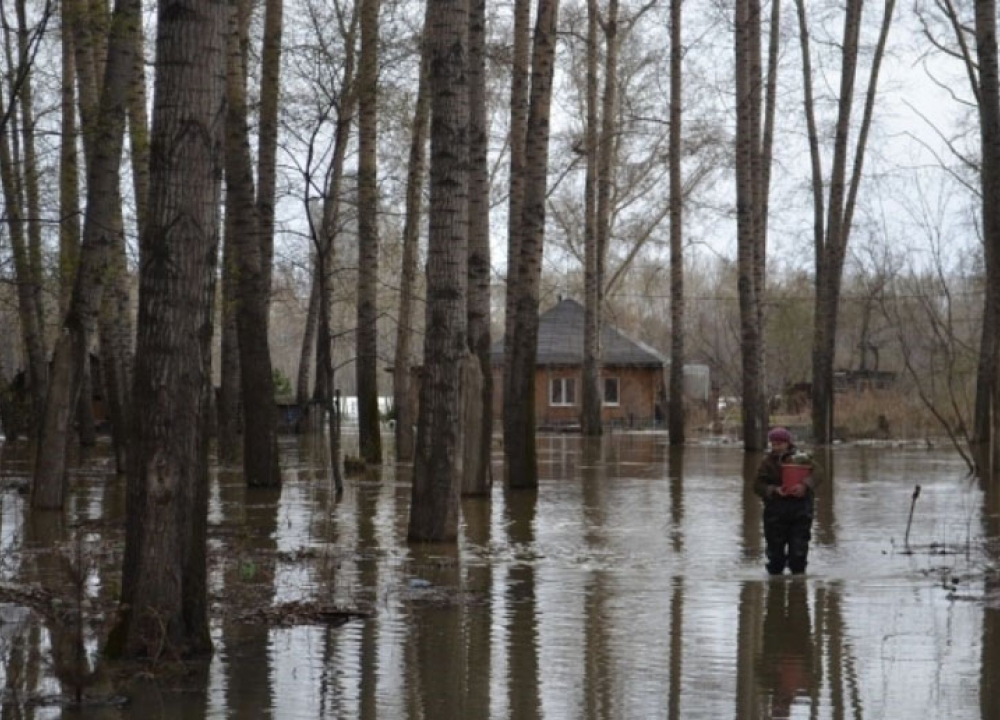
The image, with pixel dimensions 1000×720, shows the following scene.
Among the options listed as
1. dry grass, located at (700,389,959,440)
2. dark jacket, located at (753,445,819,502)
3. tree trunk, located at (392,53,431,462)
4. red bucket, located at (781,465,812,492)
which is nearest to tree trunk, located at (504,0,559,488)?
tree trunk, located at (392,53,431,462)

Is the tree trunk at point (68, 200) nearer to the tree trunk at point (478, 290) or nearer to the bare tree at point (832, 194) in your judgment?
the tree trunk at point (478, 290)

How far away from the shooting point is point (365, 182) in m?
30.5

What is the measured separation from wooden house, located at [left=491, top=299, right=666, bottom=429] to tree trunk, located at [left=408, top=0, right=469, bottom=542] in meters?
48.7

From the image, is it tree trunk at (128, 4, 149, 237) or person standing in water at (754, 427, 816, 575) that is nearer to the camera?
person standing in water at (754, 427, 816, 575)

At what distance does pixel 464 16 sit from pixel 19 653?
775 centimetres

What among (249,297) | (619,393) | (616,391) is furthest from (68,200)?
(616,391)

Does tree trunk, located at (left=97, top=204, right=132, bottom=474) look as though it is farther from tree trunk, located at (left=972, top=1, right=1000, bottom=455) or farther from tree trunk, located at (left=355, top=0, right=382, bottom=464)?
tree trunk, located at (left=972, top=1, right=1000, bottom=455)

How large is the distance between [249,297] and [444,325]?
23.9 ft

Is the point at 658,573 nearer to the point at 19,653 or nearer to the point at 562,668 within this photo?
the point at 562,668

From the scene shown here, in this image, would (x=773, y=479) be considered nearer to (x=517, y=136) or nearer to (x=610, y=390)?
(x=517, y=136)

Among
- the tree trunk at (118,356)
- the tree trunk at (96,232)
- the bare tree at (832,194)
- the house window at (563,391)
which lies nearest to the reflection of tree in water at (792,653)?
the tree trunk at (96,232)

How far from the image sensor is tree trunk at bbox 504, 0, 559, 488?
23297mm

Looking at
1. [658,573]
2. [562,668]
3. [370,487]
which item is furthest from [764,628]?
[370,487]

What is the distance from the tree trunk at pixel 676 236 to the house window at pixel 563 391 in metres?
20.9
